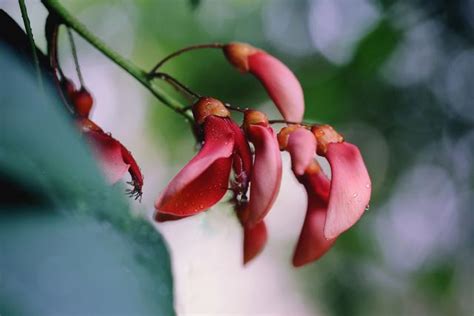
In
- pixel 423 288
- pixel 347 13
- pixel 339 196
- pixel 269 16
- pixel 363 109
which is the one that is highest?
pixel 269 16

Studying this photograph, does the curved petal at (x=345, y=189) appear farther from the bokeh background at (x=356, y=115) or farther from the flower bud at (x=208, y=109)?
the bokeh background at (x=356, y=115)

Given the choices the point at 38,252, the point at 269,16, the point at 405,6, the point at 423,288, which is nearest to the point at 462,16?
the point at 405,6

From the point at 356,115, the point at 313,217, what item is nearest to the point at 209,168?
the point at 313,217

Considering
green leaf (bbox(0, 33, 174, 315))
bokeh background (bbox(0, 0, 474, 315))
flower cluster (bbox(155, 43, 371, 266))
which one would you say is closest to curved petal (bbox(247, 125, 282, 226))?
flower cluster (bbox(155, 43, 371, 266))

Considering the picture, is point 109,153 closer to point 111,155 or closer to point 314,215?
point 111,155

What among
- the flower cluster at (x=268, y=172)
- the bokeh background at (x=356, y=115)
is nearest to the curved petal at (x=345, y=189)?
the flower cluster at (x=268, y=172)

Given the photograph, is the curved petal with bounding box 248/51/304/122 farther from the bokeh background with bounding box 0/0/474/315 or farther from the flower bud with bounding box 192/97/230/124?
the bokeh background with bounding box 0/0/474/315

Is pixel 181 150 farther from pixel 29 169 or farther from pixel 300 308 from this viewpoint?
pixel 29 169
